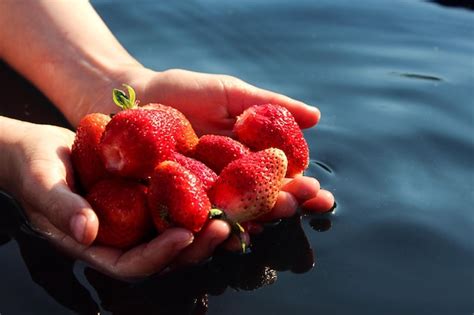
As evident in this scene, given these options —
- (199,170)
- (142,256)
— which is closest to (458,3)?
(199,170)

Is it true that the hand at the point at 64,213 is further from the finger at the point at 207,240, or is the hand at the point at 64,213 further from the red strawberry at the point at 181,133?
the red strawberry at the point at 181,133

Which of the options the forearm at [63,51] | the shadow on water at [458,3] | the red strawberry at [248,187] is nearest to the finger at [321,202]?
the red strawberry at [248,187]

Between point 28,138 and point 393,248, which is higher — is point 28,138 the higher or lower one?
the higher one

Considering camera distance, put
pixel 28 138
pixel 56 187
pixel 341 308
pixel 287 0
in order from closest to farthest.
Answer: pixel 56 187 → pixel 341 308 → pixel 28 138 → pixel 287 0

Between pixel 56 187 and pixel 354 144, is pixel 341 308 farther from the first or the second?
pixel 354 144

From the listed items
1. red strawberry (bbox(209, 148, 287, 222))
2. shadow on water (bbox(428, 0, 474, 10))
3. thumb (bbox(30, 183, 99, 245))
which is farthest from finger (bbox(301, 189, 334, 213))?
shadow on water (bbox(428, 0, 474, 10))

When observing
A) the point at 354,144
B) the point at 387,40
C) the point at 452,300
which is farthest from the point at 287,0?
the point at 452,300

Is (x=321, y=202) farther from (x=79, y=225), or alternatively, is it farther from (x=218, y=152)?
(x=79, y=225)

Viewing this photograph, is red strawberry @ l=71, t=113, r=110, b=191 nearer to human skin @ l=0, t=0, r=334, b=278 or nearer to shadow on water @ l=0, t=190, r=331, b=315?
human skin @ l=0, t=0, r=334, b=278
